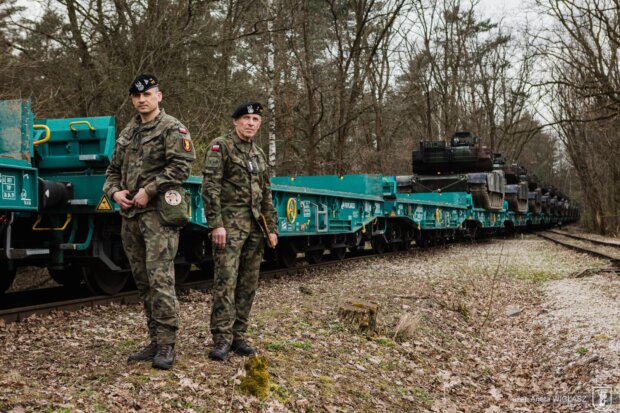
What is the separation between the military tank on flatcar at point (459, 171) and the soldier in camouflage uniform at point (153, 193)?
58.4ft

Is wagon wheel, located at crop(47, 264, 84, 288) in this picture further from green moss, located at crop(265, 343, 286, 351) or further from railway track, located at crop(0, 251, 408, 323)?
green moss, located at crop(265, 343, 286, 351)

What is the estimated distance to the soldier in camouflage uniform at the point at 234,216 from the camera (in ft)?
15.0

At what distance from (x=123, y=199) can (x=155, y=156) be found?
0.36 meters

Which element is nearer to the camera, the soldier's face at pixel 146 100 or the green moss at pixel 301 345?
the soldier's face at pixel 146 100

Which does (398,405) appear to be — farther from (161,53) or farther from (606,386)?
(161,53)

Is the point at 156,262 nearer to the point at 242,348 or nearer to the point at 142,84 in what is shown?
the point at 242,348

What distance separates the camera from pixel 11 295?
26.4 ft

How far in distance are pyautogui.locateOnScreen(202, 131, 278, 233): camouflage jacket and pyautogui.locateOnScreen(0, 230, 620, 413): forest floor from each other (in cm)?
108

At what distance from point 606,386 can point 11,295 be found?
6.88 meters

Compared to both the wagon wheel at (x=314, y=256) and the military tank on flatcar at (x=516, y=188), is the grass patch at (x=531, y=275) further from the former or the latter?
the military tank on flatcar at (x=516, y=188)

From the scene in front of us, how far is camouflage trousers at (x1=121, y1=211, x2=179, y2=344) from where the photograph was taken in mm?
4262

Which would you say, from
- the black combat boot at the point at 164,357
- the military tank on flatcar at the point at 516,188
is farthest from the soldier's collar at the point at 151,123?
the military tank on flatcar at the point at 516,188

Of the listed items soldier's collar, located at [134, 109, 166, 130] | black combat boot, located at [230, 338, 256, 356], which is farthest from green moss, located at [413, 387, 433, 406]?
soldier's collar, located at [134, 109, 166, 130]

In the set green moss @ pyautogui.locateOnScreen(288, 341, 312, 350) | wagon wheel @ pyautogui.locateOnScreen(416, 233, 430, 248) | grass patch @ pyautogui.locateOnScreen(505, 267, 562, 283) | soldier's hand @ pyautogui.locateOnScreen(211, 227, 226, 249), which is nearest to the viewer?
soldier's hand @ pyautogui.locateOnScreen(211, 227, 226, 249)
